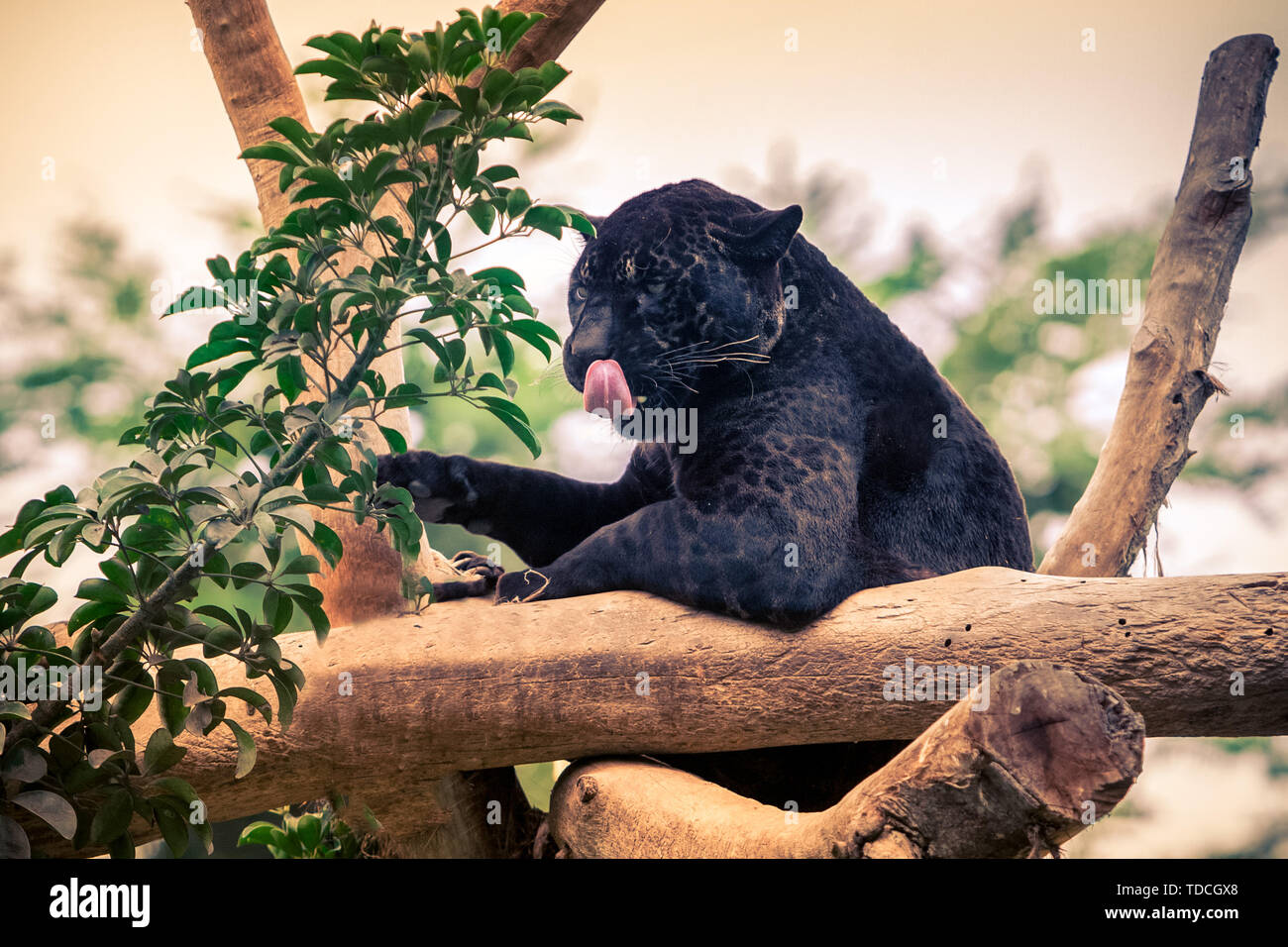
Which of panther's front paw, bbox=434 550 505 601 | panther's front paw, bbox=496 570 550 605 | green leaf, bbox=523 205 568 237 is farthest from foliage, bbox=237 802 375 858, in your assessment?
green leaf, bbox=523 205 568 237

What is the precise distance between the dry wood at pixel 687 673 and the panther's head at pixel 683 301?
50 centimetres

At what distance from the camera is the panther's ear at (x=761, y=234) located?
6.58ft

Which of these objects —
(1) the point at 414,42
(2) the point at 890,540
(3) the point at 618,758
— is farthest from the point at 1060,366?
(1) the point at 414,42

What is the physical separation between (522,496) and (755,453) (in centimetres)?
62

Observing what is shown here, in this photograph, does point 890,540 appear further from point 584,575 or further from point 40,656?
point 40,656

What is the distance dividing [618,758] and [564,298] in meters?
1.08

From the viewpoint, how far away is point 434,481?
6.87 ft

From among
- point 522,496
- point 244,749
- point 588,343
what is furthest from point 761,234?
point 244,749

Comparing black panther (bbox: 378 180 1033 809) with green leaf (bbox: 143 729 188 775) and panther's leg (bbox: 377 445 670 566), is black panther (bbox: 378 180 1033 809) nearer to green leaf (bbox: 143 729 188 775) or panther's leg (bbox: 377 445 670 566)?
panther's leg (bbox: 377 445 670 566)

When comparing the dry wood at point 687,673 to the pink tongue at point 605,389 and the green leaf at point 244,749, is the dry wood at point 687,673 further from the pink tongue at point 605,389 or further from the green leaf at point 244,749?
the pink tongue at point 605,389

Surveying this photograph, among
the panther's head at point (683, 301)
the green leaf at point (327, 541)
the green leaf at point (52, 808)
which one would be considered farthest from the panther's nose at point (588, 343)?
the green leaf at point (52, 808)

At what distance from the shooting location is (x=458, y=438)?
4.33 meters

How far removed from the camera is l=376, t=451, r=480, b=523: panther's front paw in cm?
204

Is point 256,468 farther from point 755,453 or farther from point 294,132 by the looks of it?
point 755,453
